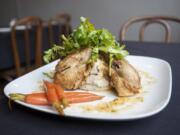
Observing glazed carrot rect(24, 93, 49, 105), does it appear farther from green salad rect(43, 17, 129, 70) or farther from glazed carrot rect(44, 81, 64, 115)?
green salad rect(43, 17, 129, 70)

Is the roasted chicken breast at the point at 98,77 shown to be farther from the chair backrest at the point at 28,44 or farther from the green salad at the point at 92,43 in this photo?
the chair backrest at the point at 28,44

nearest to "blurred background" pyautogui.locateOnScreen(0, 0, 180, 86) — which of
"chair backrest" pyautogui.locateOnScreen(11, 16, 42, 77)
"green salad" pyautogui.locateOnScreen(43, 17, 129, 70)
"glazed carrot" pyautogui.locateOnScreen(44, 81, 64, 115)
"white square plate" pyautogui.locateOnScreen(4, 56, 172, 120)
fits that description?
"chair backrest" pyautogui.locateOnScreen(11, 16, 42, 77)

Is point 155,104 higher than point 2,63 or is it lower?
higher

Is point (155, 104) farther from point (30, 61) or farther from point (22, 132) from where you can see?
point (30, 61)

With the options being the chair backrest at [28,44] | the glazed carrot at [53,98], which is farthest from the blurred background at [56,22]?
the glazed carrot at [53,98]

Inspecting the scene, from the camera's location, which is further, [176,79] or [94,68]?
[176,79]

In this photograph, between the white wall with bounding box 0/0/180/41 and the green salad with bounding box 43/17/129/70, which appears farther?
the white wall with bounding box 0/0/180/41
